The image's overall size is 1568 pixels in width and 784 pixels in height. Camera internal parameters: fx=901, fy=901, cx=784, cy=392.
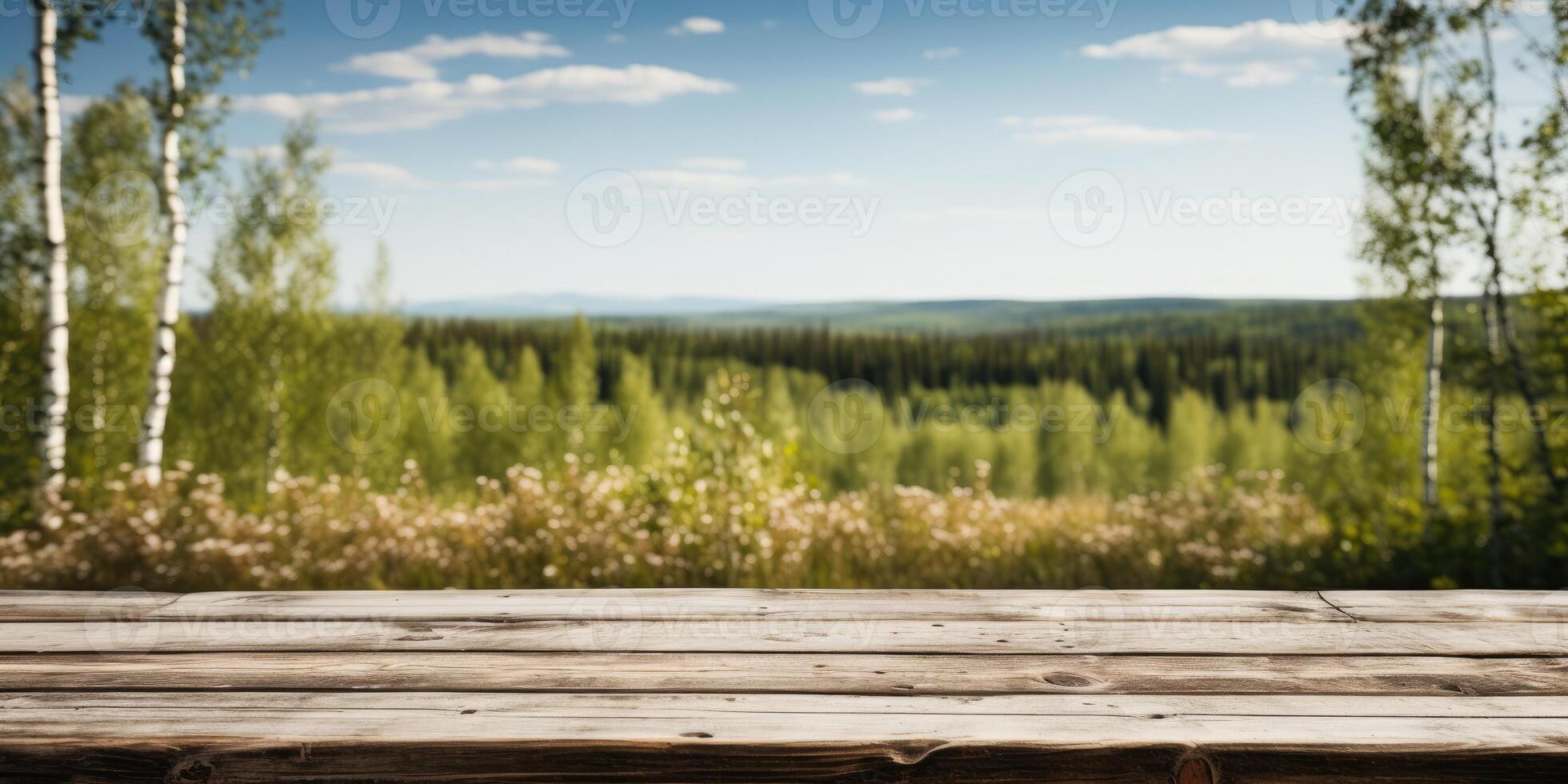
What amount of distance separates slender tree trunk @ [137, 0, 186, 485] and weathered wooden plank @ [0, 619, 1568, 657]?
587 cm

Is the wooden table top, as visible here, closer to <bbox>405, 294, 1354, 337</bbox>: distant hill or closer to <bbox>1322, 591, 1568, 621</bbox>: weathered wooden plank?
<bbox>1322, 591, 1568, 621</bbox>: weathered wooden plank

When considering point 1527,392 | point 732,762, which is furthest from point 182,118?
point 1527,392

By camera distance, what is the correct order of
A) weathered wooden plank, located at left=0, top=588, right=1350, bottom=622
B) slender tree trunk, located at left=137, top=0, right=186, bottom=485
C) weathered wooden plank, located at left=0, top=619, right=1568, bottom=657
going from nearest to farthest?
weathered wooden plank, located at left=0, top=619, right=1568, bottom=657 → weathered wooden plank, located at left=0, top=588, right=1350, bottom=622 → slender tree trunk, located at left=137, top=0, right=186, bottom=485

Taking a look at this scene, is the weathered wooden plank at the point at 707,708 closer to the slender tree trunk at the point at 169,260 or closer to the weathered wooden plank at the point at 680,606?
the weathered wooden plank at the point at 680,606

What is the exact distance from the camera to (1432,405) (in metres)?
7.21

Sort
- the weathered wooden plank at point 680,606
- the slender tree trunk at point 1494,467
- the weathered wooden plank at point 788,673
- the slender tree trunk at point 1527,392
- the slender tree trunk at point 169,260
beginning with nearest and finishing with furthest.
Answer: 1. the weathered wooden plank at point 788,673
2. the weathered wooden plank at point 680,606
3. the slender tree trunk at point 1527,392
4. the slender tree trunk at point 1494,467
5. the slender tree trunk at point 169,260

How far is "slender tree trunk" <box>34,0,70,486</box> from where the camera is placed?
601 cm

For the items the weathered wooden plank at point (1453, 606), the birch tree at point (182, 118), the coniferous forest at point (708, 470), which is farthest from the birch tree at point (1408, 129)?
the birch tree at point (182, 118)

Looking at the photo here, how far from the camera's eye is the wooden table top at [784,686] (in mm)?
1262

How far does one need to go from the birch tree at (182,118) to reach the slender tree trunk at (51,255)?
0.62 meters

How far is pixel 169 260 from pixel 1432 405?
390 inches

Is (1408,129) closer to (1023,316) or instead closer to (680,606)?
(680,606)

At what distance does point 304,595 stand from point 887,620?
140 cm

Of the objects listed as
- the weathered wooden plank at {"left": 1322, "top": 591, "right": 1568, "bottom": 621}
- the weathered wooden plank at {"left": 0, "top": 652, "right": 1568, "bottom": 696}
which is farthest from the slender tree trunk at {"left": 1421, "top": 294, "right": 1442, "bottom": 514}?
the weathered wooden plank at {"left": 0, "top": 652, "right": 1568, "bottom": 696}
